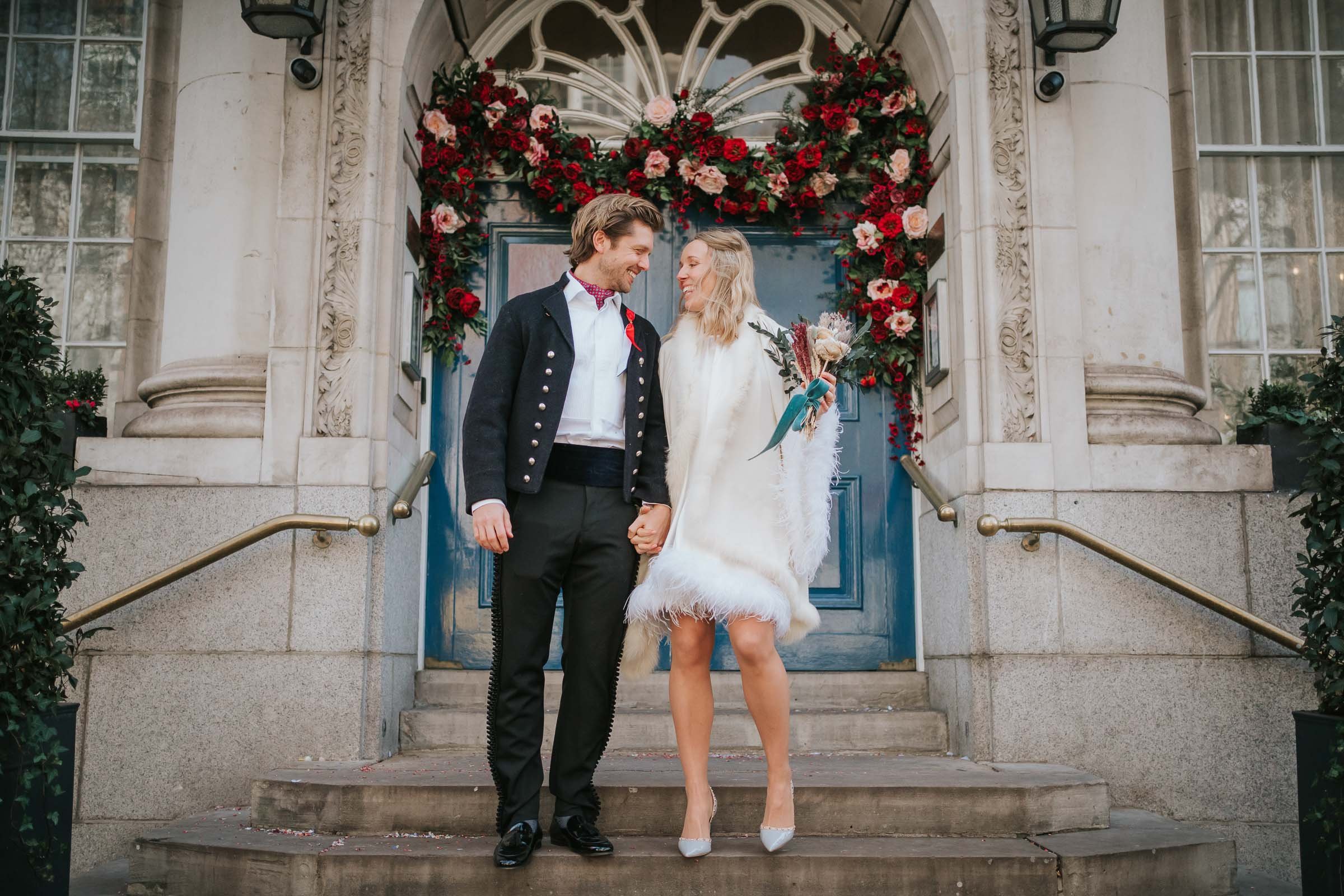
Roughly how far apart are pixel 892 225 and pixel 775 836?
11.6ft

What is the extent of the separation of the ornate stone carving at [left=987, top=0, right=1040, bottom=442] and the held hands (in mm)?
2223

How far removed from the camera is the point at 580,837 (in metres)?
3.95

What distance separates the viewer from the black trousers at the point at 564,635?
3.86 m

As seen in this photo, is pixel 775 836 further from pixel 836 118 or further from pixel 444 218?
pixel 836 118

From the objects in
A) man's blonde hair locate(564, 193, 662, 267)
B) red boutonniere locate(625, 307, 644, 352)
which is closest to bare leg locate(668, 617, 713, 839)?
red boutonniere locate(625, 307, 644, 352)

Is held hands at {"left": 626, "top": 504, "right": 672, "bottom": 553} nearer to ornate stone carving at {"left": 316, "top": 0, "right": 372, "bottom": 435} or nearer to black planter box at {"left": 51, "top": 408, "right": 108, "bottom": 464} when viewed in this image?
ornate stone carving at {"left": 316, "top": 0, "right": 372, "bottom": 435}

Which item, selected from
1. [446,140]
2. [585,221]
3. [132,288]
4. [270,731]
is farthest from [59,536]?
[446,140]

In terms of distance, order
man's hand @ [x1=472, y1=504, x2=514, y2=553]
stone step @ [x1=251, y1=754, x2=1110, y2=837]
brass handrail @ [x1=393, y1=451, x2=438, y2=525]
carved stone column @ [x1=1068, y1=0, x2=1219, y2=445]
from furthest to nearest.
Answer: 1. carved stone column @ [x1=1068, y1=0, x2=1219, y2=445]
2. brass handrail @ [x1=393, y1=451, x2=438, y2=525]
3. stone step @ [x1=251, y1=754, x2=1110, y2=837]
4. man's hand @ [x1=472, y1=504, x2=514, y2=553]

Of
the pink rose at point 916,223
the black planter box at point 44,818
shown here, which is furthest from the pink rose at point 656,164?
the black planter box at point 44,818

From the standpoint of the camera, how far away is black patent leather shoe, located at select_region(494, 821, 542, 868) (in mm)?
3830

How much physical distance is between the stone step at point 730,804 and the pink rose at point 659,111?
362 centimetres

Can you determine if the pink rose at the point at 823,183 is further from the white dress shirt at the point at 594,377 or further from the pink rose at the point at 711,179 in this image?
the white dress shirt at the point at 594,377

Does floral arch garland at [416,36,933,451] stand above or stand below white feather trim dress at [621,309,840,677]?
above

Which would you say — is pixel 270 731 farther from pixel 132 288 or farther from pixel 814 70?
pixel 814 70
